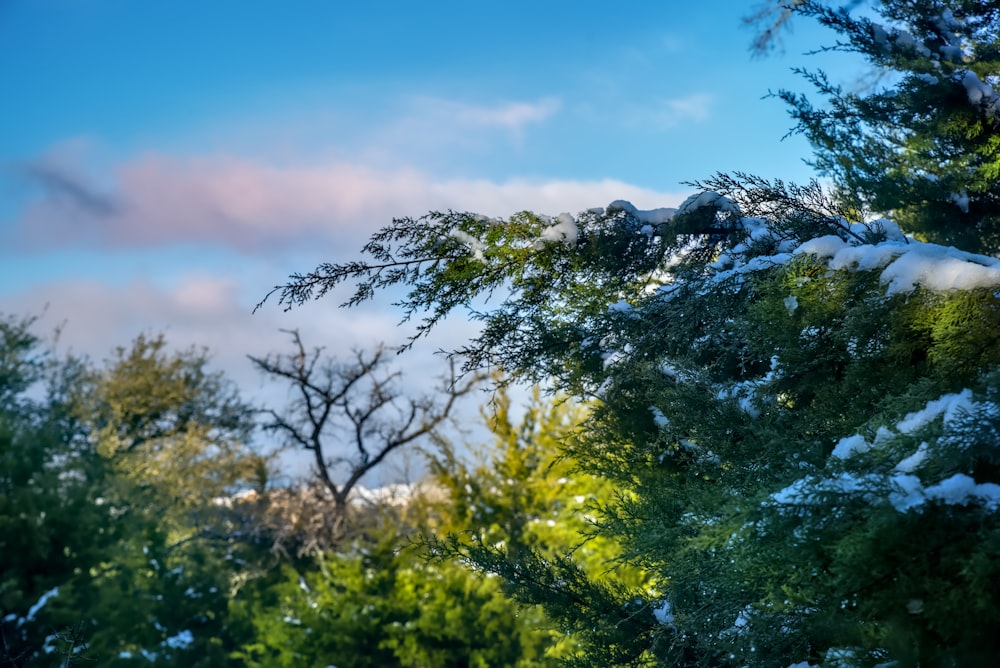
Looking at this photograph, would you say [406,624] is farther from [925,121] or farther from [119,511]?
[925,121]

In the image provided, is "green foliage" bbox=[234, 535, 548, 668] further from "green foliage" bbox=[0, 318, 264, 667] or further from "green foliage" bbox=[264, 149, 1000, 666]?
"green foliage" bbox=[264, 149, 1000, 666]

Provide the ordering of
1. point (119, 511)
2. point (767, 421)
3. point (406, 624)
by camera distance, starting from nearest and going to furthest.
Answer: point (767, 421) → point (406, 624) → point (119, 511)

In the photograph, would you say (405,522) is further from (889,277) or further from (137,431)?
(889,277)

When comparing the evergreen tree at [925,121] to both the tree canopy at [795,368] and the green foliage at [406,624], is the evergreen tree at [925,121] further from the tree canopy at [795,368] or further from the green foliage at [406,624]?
the green foliage at [406,624]

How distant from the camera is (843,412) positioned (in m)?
4.42

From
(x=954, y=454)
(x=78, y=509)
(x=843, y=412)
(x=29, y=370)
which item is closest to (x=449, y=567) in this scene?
(x=78, y=509)

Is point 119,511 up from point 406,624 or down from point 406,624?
up

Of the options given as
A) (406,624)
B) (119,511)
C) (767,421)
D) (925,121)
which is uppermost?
(119,511)

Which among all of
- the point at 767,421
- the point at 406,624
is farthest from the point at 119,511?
the point at 767,421

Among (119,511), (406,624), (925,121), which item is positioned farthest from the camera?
(119,511)

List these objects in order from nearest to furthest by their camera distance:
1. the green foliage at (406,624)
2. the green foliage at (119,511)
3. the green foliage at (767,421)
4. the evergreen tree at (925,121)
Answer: the green foliage at (767,421) → the evergreen tree at (925,121) → the green foliage at (119,511) → the green foliage at (406,624)

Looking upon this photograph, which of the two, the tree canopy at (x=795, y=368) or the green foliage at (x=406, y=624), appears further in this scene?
the green foliage at (x=406, y=624)

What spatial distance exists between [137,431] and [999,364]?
3073 cm

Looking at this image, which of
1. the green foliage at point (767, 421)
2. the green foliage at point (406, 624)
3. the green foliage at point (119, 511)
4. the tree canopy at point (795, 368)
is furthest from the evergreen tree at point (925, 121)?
the green foliage at point (406, 624)
